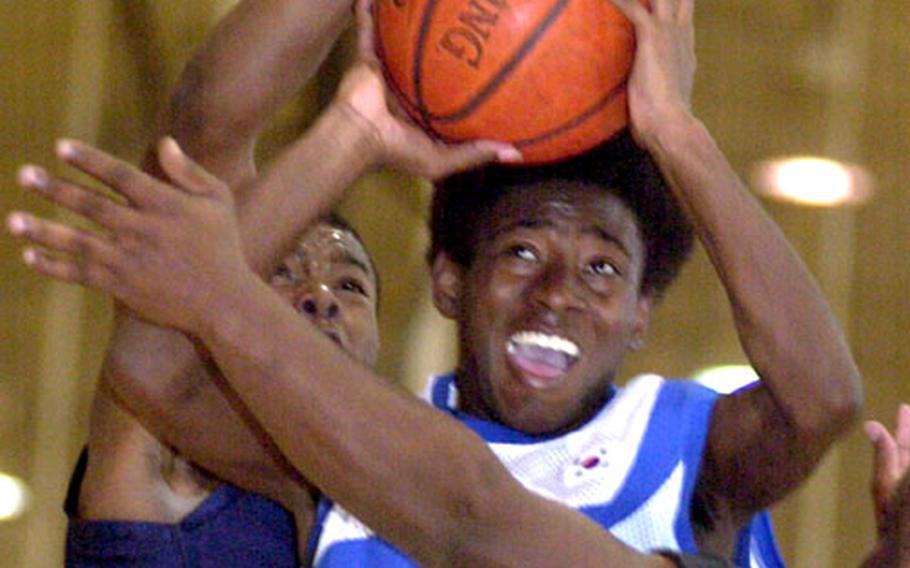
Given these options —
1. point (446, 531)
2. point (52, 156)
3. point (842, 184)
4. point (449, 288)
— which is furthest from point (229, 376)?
point (842, 184)

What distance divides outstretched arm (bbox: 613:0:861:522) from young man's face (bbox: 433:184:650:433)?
22 centimetres

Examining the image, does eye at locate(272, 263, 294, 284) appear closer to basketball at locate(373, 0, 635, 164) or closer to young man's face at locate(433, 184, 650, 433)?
young man's face at locate(433, 184, 650, 433)

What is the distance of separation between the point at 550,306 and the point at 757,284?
0.94ft

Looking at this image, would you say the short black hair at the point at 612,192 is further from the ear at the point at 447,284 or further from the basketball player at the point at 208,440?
the basketball player at the point at 208,440

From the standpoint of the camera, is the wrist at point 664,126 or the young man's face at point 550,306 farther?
the young man's face at point 550,306

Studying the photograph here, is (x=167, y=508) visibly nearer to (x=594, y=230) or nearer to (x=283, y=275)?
(x=283, y=275)

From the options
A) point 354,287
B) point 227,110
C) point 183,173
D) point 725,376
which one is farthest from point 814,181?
point 183,173

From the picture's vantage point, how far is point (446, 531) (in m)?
1.75

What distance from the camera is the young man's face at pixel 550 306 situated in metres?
2.19

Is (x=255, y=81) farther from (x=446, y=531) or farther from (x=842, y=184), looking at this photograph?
(x=842, y=184)

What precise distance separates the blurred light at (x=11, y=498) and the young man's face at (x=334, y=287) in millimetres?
1780

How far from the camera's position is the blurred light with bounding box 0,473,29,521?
4.06 metres

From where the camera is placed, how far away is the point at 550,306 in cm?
219

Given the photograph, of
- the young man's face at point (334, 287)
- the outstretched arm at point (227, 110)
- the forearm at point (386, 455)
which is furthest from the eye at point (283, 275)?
the forearm at point (386, 455)
